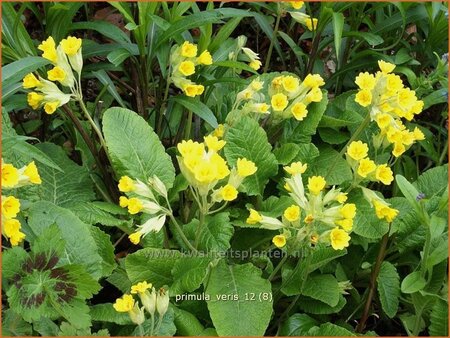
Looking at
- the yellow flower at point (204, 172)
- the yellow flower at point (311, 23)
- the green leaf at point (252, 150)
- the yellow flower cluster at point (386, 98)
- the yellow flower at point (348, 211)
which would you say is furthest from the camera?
the yellow flower at point (311, 23)

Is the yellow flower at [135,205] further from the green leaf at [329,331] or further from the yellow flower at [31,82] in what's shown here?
the green leaf at [329,331]

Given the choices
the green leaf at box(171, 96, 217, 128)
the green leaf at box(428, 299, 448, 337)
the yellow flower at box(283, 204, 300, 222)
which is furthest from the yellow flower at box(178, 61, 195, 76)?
the green leaf at box(428, 299, 448, 337)

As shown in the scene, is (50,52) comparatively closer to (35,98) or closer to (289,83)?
(35,98)

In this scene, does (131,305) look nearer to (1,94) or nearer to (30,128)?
(1,94)

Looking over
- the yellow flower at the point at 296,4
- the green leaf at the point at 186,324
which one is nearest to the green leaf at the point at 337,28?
the yellow flower at the point at 296,4

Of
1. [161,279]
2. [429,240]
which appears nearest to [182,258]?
[161,279]

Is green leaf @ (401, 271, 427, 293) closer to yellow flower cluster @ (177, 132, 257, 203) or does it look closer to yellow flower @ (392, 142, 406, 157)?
yellow flower @ (392, 142, 406, 157)
